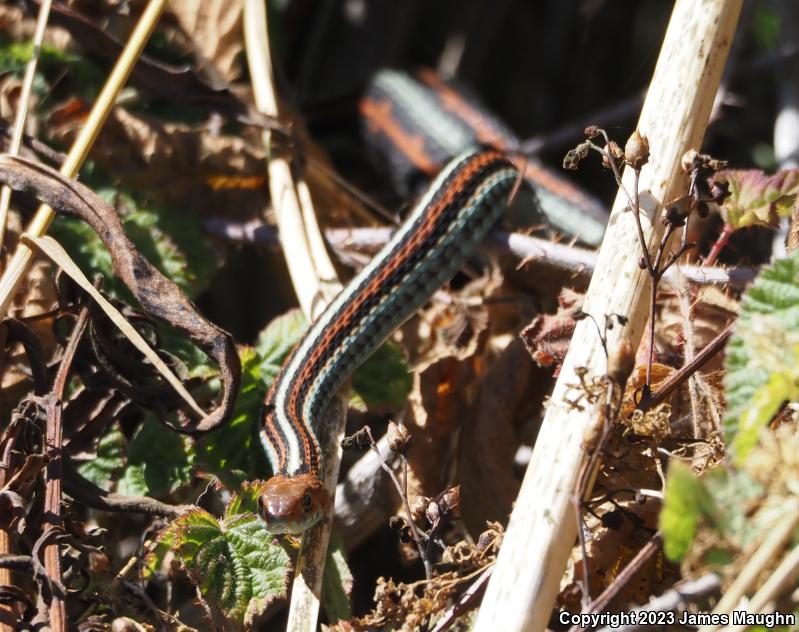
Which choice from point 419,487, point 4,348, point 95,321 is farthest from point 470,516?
point 4,348

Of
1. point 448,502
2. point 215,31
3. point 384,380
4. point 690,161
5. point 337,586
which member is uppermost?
point 215,31

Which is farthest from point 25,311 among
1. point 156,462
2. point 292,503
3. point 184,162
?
point 292,503

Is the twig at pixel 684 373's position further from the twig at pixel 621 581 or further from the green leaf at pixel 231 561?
the green leaf at pixel 231 561

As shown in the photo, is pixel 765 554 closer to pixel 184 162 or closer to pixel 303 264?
pixel 303 264

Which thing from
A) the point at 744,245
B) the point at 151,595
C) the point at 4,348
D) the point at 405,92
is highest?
the point at 405,92

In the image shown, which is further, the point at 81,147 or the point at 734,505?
the point at 81,147

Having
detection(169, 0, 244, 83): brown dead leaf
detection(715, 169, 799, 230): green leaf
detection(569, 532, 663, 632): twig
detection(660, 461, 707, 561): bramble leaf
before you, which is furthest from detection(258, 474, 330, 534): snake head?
detection(169, 0, 244, 83): brown dead leaf

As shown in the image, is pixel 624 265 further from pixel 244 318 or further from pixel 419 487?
pixel 244 318
